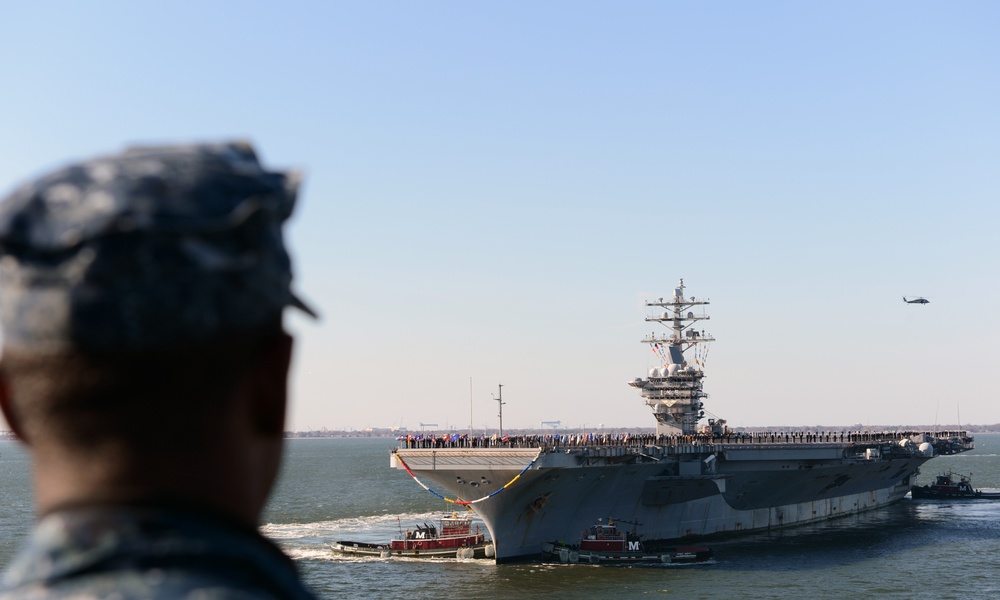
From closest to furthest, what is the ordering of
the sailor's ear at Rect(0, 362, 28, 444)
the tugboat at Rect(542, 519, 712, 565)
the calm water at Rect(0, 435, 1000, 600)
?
the sailor's ear at Rect(0, 362, 28, 444), the calm water at Rect(0, 435, 1000, 600), the tugboat at Rect(542, 519, 712, 565)

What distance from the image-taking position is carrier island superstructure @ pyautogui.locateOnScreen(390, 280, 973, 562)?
1476 inches

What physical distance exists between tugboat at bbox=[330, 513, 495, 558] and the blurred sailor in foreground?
38.7m

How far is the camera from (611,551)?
126ft

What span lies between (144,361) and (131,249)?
16 centimetres

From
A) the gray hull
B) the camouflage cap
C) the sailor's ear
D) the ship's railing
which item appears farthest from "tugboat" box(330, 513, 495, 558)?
the camouflage cap

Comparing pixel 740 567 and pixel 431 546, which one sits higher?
pixel 431 546

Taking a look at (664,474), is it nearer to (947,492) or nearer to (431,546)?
(431,546)

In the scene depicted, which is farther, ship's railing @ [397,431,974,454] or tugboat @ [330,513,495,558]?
tugboat @ [330,513,495,558]

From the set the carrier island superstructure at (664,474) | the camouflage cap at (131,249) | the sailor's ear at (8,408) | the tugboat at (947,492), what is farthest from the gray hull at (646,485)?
the camouflage cap at (131,249)

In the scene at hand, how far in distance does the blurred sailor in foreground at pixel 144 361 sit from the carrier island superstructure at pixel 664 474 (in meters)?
34.9

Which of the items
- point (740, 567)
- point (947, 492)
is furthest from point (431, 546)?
point (947, 492)

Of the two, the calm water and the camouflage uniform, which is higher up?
the camouflage uniform

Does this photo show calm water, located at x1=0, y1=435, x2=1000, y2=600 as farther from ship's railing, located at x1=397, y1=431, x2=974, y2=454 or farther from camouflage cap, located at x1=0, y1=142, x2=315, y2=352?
camouflage cap, located at x1=0, y1=142, x2=315, y2=352

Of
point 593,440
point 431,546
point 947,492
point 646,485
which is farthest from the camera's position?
point 947,492
